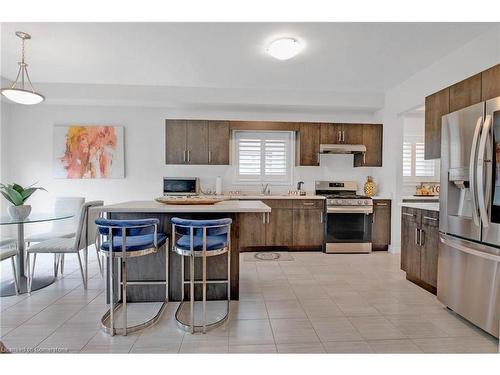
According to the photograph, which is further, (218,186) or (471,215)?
(218,186)

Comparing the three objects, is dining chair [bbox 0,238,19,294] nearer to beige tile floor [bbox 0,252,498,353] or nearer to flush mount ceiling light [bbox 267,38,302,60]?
beige tile floor [bbox 0,252,498,353]

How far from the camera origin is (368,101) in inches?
183

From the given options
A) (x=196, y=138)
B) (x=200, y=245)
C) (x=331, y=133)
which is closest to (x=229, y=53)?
(x=196, y=138)

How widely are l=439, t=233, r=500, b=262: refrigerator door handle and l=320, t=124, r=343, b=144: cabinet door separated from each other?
2.59 m

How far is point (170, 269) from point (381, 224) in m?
3.60

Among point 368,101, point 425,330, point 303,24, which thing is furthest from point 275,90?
point 425,330

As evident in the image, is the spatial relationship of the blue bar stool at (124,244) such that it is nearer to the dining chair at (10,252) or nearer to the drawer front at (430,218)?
the dining chair at (10,252)

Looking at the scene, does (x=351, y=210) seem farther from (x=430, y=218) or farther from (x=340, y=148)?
(x=430, y=218)

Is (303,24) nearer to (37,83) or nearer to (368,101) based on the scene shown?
(368,101)

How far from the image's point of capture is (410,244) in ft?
10.6

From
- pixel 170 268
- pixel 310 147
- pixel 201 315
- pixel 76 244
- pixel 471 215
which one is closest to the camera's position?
pixel 471 215

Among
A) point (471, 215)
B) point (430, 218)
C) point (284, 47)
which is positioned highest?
point (284, 47)

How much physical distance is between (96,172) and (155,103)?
1.64 m

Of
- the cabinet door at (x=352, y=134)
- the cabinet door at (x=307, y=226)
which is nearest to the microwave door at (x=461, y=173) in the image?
the cabinet door at (x=307, y=226)
